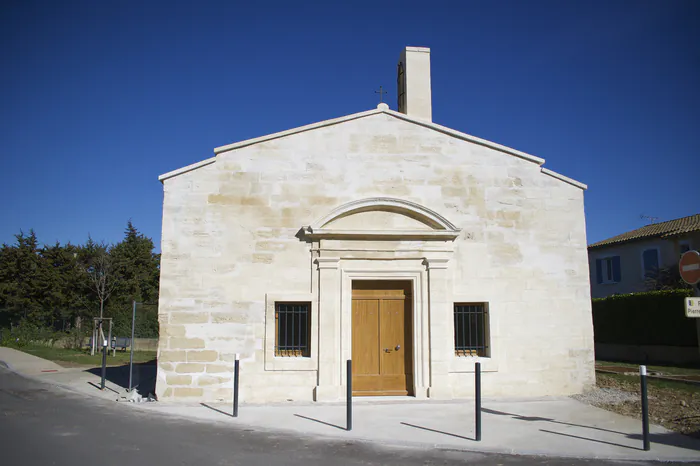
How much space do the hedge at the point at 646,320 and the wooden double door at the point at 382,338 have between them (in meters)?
11.0

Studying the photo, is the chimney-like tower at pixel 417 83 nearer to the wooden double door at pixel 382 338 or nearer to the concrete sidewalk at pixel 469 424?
the wooden double door at pixel 382 338

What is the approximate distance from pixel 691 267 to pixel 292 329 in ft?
22.0

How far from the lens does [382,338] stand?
1043cm

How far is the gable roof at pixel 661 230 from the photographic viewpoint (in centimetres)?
2292

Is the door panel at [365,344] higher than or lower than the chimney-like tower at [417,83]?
lower

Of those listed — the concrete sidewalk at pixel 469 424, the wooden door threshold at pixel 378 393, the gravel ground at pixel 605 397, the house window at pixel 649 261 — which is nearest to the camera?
the concrete sidewalk at pixel 469 424

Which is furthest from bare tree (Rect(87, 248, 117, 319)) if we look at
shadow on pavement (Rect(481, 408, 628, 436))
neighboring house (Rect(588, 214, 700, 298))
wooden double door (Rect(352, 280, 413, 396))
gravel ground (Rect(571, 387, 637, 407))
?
neighboring house (Rect(588, 214, 700, 298))

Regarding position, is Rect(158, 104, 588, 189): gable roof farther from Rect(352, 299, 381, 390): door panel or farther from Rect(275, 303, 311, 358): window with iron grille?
Rect(352, 299, 381, 390): door panel

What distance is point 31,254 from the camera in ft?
107

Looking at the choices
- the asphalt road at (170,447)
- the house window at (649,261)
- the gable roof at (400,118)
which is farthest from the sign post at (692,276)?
the house window at (649,261)

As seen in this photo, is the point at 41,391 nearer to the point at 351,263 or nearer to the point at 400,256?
the point at 351,263

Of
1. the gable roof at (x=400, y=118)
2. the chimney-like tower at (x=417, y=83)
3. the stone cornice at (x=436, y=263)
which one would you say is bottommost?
the stone cornice at (x=436, y=263)

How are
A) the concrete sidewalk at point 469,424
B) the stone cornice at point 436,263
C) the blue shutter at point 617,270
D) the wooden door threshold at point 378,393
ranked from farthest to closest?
the blue shutter at point 617,270 < the stone cornice at point 436,263 < the wooden door threshold at point 378,393 < the concrete sidewalk at point 469,424

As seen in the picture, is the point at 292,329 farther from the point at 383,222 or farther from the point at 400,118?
the point at 400,118
